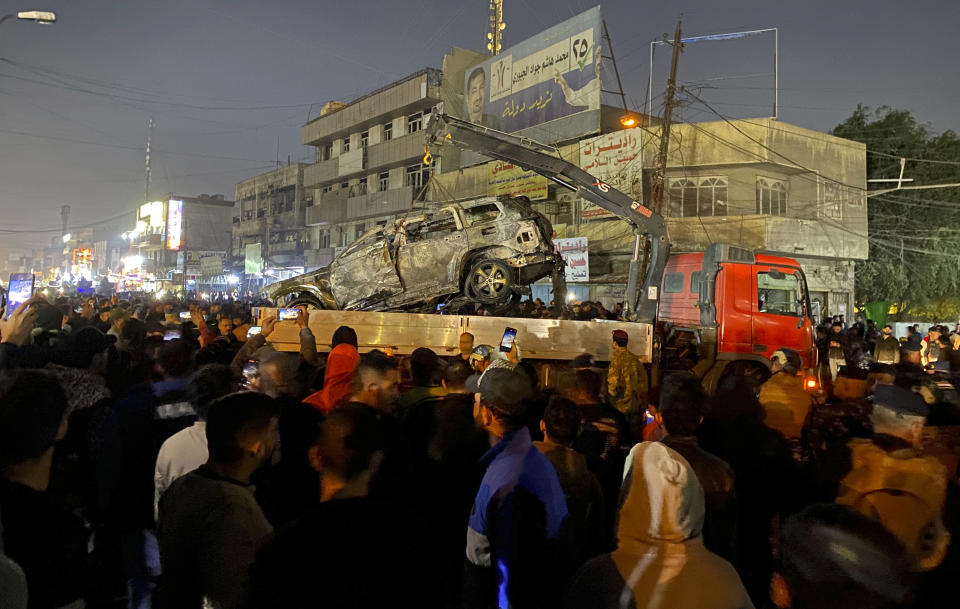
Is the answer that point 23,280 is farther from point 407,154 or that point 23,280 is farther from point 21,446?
point 407,154

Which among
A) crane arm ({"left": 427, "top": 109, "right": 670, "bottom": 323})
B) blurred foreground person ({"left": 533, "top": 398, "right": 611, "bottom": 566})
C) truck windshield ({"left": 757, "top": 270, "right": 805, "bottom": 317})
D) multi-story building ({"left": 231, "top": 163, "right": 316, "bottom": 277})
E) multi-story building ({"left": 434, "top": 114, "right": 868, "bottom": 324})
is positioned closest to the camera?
blurred foreground person ({"left": 533, "top": 398, "right": 611, "bottom": 566})

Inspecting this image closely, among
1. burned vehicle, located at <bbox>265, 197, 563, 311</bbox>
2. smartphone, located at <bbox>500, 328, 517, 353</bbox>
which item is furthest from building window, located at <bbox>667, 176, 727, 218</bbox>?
smartphone, located at <bbox>500, 328, 517, 353</bbox>

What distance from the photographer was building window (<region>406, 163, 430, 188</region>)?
3559cm

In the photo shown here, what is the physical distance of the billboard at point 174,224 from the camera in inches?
2445

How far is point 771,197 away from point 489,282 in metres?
17.8

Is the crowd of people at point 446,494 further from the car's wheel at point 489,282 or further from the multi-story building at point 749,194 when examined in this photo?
the multi-story building at point 749,194

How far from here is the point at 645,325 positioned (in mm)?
7621

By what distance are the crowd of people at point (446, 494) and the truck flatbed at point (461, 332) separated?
8.97 ft

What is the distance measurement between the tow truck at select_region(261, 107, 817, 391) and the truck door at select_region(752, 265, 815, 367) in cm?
2

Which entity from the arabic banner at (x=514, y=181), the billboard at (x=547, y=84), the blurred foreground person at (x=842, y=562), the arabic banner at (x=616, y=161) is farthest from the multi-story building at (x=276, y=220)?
the blurred foreground person at (x=842, y=562)

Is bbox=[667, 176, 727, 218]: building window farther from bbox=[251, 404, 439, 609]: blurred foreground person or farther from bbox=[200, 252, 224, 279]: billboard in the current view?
bbox=[200, 252, 224, 279]: billboard

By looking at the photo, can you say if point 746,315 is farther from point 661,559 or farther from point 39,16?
point 39,16

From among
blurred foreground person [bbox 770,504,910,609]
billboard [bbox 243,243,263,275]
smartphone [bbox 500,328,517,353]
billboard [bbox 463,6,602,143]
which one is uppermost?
billboard [bbox 463,6,602,143]

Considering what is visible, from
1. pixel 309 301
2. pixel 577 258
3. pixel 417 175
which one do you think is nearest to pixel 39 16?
pixel 309 301
